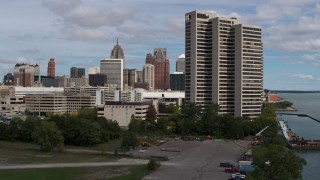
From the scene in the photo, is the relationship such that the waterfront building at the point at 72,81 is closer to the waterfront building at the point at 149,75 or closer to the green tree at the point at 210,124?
the waterfront building at the point at 149,75

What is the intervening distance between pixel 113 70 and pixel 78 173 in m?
131

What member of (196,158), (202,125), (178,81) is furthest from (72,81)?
(196,158)

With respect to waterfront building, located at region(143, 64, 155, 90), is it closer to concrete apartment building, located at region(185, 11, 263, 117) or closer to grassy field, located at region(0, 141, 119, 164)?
concrete apartment building, located at region(185, 11, 263, 117)

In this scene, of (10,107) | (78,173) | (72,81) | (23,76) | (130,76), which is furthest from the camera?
(130,76)

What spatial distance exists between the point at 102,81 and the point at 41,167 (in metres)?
124

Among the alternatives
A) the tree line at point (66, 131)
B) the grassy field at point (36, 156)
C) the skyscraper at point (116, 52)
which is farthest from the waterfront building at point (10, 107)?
the skyscraper at point (116, 52)

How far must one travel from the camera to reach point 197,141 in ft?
192

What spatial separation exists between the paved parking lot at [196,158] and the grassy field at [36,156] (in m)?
5.09

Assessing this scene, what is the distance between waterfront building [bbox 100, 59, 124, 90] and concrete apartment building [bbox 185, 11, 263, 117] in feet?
275

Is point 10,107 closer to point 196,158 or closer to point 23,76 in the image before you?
point 196,158

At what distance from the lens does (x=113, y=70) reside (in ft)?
537

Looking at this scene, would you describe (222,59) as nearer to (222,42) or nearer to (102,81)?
(222,42)

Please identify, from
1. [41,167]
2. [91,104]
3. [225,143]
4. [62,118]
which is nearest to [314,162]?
[225,143]

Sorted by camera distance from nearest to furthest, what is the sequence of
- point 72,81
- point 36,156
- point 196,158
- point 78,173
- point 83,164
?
point 78,173 < point 83,164 < point 36,156 < point 196,158 < point 72,81
